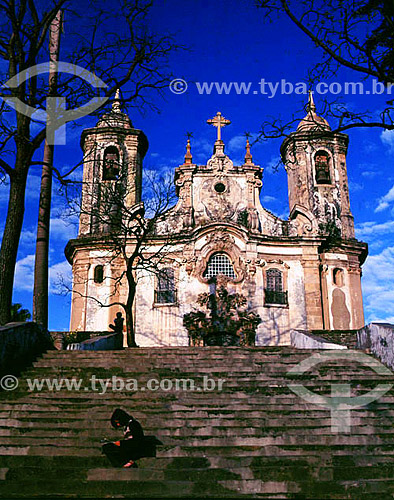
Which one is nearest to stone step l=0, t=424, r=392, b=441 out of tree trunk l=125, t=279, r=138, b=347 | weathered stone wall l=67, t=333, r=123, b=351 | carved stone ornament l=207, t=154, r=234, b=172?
weathered stone wall l=67, t=333, r=123, b=351

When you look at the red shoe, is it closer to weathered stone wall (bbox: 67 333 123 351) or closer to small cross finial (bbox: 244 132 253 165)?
weathered stone wall (bbox: 67 333 123 351)

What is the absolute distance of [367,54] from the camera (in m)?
9.59

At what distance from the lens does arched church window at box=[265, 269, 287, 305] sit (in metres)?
24.5

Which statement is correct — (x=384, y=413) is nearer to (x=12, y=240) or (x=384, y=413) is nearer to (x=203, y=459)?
(x=203, y=459)

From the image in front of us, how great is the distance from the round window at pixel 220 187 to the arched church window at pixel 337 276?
Answer: 6471 millimetres

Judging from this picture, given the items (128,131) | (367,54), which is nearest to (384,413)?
(367,54)

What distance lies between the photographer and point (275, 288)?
973 inches

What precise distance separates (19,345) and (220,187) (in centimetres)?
1680

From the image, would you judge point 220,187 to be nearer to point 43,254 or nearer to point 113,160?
point 113,160

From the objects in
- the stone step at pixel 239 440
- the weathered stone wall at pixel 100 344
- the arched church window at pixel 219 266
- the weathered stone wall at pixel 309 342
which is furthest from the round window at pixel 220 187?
the stone step at pixel 239 440

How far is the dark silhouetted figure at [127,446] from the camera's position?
23.7 ft

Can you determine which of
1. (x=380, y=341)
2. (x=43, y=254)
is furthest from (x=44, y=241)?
(x=380, y=341)

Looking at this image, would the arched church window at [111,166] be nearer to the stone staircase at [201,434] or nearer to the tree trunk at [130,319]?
the tree trunk at [130,319]

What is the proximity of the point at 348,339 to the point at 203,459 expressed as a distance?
415 inches
